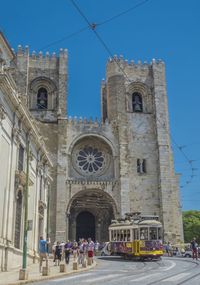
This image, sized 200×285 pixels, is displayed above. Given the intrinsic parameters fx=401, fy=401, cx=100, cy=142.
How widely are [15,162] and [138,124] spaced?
71.4 feet

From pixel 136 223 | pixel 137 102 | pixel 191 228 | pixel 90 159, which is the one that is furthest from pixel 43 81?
pixel 191 228

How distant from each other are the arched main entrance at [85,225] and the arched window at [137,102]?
10.8 metres

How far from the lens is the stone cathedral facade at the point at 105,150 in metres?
33.9

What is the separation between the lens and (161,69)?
39.9 metres

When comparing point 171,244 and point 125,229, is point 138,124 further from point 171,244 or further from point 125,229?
point 125,229

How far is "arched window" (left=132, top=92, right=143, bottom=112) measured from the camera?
38.3m

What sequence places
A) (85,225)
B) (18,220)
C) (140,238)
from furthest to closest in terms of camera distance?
1. (85,225)
2. (140,238)
3. (18,220)

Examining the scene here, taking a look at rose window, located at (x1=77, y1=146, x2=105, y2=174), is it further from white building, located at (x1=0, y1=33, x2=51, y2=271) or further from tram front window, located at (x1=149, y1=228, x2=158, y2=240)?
tram front window, located at (x1=149, y1=228, x2=158, y2=240)

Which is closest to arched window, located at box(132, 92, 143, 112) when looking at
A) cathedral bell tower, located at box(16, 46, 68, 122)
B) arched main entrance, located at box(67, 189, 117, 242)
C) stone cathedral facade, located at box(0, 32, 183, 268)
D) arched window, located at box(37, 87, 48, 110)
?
stone cathedral facade, located at box(0, 32, 183, 268)

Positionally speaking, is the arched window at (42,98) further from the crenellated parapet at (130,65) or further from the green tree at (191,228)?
the green tree at (191,228)

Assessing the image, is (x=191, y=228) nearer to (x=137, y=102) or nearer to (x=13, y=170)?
(x=137, y=102)

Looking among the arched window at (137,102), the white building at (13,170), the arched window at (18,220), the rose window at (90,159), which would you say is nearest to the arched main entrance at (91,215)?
the rose window at (90,159)

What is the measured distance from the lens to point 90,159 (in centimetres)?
3603

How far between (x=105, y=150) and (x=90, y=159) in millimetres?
1604
